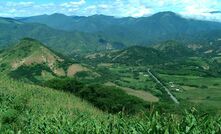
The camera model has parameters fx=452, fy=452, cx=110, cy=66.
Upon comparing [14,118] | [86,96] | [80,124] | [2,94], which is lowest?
[86,96]

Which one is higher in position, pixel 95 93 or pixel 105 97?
pixel 95 93

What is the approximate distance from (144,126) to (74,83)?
84374 mm

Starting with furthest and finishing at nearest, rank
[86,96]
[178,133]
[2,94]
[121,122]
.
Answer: [86,96] < [2,94] < [121,122] < [178,133]

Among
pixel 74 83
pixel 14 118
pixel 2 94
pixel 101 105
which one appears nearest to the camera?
pixel 14 118

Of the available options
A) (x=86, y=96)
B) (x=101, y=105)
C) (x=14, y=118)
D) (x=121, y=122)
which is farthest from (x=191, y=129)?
(x=86, y=96)

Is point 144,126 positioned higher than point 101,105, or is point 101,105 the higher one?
point 144,126

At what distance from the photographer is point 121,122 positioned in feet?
31.5

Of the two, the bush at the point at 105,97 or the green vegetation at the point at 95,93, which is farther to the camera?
the green vegetation at the point at 95,93

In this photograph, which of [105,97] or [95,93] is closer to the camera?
[95,93]

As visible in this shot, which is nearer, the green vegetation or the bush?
the bush

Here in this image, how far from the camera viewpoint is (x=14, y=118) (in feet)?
53.1

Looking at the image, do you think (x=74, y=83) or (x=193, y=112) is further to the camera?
(x=74, y=83)

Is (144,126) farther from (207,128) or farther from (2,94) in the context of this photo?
(2,94)

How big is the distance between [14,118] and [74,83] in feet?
251
